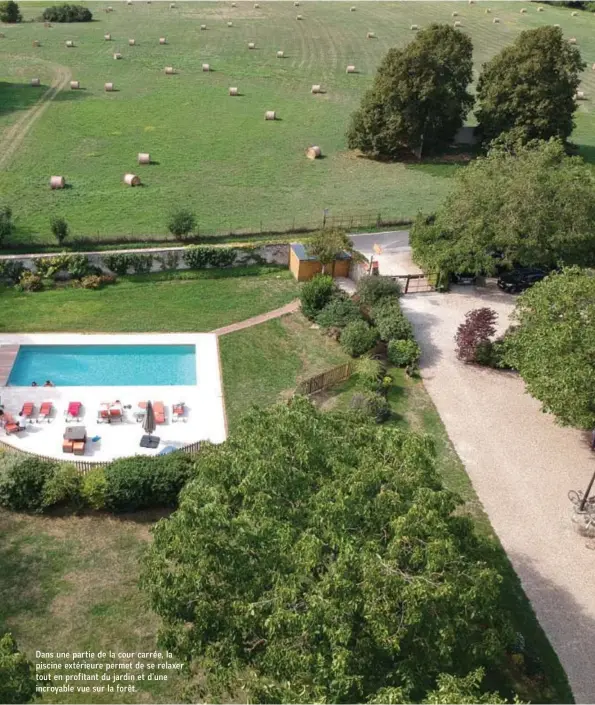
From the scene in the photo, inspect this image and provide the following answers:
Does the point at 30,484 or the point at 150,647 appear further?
the point at 30,484

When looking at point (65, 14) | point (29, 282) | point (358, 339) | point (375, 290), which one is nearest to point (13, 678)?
point (358, 339)

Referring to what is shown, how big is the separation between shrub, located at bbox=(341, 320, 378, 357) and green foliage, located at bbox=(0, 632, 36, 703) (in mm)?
20736

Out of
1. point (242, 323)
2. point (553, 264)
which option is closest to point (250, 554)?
point (242, 323)

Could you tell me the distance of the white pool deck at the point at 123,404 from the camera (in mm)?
24438

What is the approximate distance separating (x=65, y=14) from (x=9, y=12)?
762 cm

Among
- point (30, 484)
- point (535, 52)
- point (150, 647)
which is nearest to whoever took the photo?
point (150, 647)

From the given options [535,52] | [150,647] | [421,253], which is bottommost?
[150,647]

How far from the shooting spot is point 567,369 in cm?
2294

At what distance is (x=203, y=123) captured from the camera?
196 ft

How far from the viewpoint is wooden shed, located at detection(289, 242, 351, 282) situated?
36.8 metres

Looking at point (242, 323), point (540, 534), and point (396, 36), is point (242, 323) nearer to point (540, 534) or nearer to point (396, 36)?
point (540, 534)

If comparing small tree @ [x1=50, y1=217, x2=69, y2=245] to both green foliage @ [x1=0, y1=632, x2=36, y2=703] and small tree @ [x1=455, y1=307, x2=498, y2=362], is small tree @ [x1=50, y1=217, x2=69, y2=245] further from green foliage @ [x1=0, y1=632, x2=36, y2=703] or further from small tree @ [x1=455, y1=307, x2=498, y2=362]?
green foliage @ [x1=0, y1=632, x2=36, y2=703]

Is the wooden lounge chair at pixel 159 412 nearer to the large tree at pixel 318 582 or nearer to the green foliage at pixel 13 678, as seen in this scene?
the large tree at pixel 318 582

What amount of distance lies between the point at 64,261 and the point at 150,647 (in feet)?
77.1
